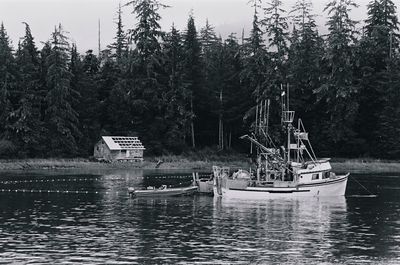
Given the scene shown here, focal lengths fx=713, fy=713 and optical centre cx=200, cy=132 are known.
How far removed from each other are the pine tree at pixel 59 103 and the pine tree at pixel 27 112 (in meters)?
1.85

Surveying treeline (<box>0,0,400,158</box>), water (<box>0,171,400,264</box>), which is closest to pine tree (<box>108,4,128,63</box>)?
treeline (<box>0,0,400,158</box>)

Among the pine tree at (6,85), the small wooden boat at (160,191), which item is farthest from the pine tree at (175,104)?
the small wooden boat at (160,191)

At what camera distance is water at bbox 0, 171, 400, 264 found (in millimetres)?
36500

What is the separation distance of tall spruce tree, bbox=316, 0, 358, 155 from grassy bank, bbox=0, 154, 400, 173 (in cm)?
418

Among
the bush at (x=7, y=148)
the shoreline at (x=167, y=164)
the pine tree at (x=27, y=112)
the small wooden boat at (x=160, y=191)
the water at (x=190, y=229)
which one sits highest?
the pine tree at (x=27, y=112)

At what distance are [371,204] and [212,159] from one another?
57909 millimetres

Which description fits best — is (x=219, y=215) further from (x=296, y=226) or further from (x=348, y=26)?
(x=348, y=26)

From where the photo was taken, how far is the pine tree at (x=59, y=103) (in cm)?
11106

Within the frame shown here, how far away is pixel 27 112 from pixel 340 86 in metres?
49.7

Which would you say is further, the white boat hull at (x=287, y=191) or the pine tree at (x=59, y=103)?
the pine tree at (x=59, y=103)

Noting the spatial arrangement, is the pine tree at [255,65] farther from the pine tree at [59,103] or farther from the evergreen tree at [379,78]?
the pine tree at [59,103]

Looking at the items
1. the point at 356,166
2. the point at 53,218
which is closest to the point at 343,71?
the point at 356,166

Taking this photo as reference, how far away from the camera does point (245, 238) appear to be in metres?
42.4

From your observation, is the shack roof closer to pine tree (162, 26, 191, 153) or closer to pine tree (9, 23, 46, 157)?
pine tree (162, 26, 191, 153)
